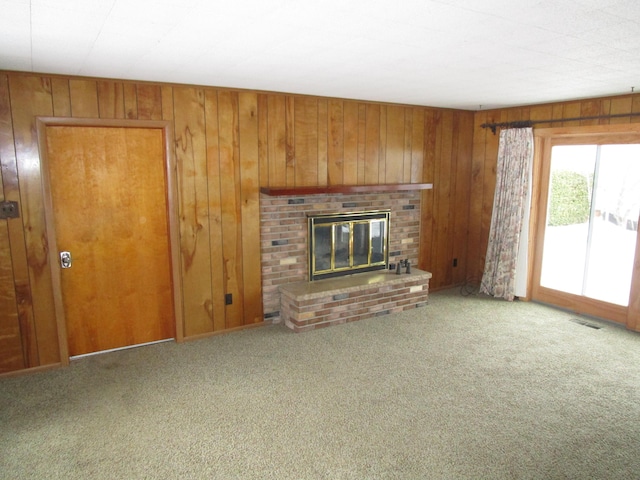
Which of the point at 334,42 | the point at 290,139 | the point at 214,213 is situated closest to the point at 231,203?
the point at 214,213

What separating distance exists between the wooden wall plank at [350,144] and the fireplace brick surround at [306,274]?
8.3 inches

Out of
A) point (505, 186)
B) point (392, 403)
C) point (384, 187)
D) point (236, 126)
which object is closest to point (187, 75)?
point (236, 126)

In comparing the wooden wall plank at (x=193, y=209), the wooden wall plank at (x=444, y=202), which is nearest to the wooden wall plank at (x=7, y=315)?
the wooden wall plank at (x=193, y=209)

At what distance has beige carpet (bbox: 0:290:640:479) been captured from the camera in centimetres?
249

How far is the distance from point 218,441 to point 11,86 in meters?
2.89

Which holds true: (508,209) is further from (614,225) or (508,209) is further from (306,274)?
(306,274)

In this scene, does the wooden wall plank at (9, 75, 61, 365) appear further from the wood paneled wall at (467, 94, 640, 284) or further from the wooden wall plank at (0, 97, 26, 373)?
the wood paneled wall at (467, 94, 640, 284)

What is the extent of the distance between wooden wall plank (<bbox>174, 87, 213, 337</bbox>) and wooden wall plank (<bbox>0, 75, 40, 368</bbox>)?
1.19 meters

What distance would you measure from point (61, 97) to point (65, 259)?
1268mm

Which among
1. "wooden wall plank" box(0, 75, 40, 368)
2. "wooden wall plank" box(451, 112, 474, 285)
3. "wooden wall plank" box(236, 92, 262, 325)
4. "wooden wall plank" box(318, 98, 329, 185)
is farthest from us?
"wooden wall plank" box(451, 112, 474, 285)

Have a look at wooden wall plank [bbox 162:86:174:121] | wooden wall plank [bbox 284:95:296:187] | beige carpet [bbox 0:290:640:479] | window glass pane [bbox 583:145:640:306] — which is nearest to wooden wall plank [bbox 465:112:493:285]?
window glass pane [bbox 583:145:640:306]

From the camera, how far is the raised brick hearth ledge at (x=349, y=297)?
4.36 meters

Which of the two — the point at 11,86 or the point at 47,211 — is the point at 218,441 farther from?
the point at 11,86

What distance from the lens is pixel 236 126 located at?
4156mm
